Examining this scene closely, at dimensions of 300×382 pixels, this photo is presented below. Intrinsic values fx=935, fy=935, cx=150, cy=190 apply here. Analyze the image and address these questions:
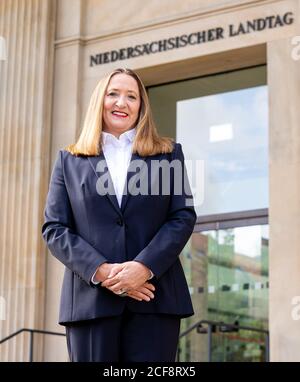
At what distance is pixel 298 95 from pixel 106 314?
6534 millimetres

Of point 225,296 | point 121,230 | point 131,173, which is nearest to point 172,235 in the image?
point 121,230

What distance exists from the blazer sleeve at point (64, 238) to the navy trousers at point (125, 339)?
19cm

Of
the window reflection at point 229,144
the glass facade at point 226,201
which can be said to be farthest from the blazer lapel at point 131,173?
the window reflection at point 229,144

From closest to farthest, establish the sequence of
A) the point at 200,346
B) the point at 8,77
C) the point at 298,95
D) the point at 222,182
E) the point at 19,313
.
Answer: the point at 298,95 → the point at 19,313 → the point at 8,77 → the point at 222,182 → the point at 200,346

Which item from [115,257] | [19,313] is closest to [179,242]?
[115,257]

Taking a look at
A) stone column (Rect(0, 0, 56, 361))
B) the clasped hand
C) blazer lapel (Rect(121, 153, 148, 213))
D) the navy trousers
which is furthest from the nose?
stone column (Rect(0, 0, 56, 361))

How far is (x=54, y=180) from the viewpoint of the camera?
399 cm

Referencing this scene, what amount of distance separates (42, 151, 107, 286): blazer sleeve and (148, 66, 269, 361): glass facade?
22.4 ft

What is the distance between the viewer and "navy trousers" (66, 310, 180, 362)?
358 cm

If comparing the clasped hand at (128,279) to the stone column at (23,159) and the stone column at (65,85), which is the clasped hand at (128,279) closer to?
the stone column at (23,159)

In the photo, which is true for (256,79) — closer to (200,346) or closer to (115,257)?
(200,346)

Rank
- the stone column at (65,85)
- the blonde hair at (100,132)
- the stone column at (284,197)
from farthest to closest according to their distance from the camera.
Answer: the stone column at (65,85), the stone column at (284,197), the blonde hair at (100,132)

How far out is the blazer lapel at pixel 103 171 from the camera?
3806 mm

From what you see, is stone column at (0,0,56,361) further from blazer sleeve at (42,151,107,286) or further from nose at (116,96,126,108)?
nose at (116,96,126,108)
